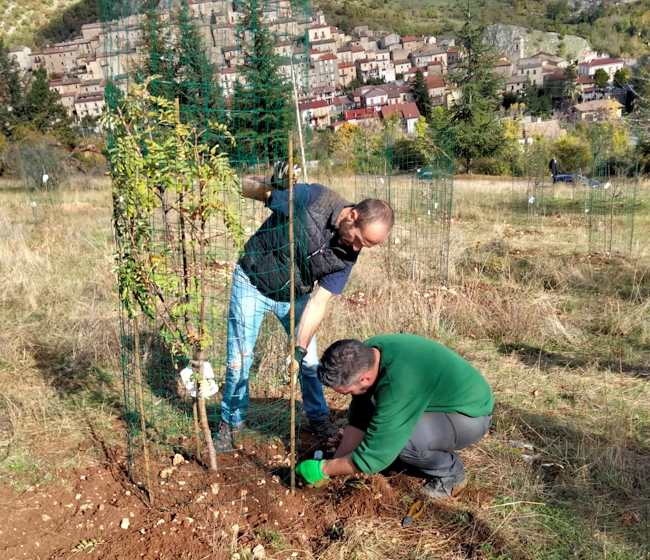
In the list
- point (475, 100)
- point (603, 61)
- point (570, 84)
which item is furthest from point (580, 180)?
point (603, 61)

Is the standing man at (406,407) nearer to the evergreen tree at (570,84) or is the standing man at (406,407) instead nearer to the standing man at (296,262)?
the standing man at (296,262)

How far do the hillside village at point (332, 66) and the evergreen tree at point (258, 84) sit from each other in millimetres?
55

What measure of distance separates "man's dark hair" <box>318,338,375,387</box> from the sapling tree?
1.88 ft

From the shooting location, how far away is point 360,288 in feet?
20.0

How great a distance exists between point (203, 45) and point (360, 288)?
136 inches

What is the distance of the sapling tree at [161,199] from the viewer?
228 centimetres

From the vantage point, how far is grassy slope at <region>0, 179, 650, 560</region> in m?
2.71

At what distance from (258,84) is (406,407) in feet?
6.06

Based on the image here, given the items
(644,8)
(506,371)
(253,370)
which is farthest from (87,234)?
(644,8)

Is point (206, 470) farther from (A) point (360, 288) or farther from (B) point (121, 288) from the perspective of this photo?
(A) point (360, 288)

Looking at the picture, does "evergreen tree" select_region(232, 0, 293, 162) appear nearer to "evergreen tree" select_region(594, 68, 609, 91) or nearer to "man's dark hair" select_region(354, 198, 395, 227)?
"man's dark hair" select_region(354, 198, 395, 227)

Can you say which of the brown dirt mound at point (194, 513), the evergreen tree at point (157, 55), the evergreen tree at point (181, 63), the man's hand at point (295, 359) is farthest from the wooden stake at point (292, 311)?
the evergreen tree at point (157, 55)

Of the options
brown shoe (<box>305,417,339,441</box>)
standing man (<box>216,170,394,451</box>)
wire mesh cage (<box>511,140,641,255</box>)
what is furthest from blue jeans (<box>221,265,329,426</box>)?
wire mesh cage (<box>511,140,641,255</box>)

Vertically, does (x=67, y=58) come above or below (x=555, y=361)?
above
